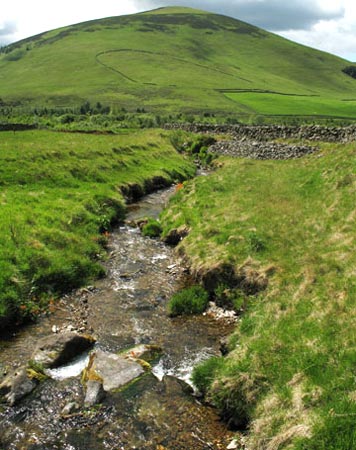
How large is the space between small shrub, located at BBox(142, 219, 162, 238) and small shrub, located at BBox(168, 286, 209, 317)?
10994mm

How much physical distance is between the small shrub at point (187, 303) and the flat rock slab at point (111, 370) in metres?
4.48

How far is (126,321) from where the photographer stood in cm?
1902

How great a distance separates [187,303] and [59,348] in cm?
634

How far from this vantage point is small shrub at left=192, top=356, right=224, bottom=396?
14.2m

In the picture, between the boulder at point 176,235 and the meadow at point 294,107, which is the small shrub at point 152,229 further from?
the meadow at point 294,107

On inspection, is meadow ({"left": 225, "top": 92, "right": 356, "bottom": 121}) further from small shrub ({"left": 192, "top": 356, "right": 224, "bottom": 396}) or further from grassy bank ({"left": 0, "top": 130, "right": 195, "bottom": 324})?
small shrub ({"left": 192, "top": 356, "right": 224, "bottom": 396})

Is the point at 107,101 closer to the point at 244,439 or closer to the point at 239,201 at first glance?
the point at 239,201

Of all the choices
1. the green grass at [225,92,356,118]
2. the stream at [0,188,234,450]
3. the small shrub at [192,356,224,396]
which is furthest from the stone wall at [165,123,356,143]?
the green grass at [225,92,356,118]

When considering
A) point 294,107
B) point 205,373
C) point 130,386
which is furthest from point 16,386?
point 294,107

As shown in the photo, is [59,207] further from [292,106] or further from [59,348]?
[292,106]

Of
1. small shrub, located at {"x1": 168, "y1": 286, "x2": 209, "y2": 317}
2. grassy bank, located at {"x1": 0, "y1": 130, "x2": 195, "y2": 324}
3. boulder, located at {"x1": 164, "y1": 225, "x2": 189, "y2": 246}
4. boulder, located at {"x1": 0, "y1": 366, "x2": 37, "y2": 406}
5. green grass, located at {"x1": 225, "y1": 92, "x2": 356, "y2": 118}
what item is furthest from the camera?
green grass, located at {"x1": 225, "y1": 92, "x2": 356, "y2": 118}

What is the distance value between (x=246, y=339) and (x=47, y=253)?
12.6 m

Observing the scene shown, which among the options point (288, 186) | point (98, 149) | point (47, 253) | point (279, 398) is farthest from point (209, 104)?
point (279, 398)

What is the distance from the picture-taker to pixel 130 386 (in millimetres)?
14477
